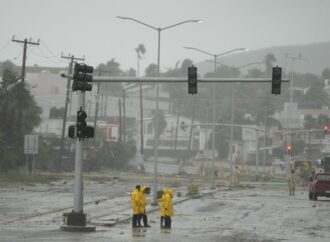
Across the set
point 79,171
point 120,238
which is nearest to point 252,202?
point 79,171

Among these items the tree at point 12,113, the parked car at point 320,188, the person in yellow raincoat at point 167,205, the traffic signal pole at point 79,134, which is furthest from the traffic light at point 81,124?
the tree at point 12,113

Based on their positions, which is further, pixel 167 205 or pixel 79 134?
pixel 79 134

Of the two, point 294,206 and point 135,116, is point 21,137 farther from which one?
point 135,116

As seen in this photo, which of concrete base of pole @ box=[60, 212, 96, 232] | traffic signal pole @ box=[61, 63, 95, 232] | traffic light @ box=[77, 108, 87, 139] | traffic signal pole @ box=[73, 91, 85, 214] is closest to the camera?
concrete base of pole @ box=[60, 212, 96, 232]

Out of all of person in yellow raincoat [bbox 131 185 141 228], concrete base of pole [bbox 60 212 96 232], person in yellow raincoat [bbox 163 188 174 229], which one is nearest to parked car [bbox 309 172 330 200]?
person in yellow raincoat [bbox 163 188 174 229]

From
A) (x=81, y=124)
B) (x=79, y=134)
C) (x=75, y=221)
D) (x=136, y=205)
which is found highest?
(x=81, y=124)

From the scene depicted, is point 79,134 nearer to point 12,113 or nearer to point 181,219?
point 181,219

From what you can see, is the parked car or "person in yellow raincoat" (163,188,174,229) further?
the parked car

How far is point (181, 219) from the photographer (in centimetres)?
3344

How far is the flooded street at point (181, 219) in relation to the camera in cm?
2598

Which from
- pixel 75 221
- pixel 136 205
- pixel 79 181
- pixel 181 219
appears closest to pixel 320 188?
pixel 181 219

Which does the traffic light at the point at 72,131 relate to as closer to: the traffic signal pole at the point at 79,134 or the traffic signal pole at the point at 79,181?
the traffic signal pole at the point at 79,134

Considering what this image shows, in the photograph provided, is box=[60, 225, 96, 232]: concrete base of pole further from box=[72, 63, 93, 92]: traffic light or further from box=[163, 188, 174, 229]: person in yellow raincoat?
box=[72, 63, 93, 92]: traffic light

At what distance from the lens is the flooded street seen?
2598 cm
